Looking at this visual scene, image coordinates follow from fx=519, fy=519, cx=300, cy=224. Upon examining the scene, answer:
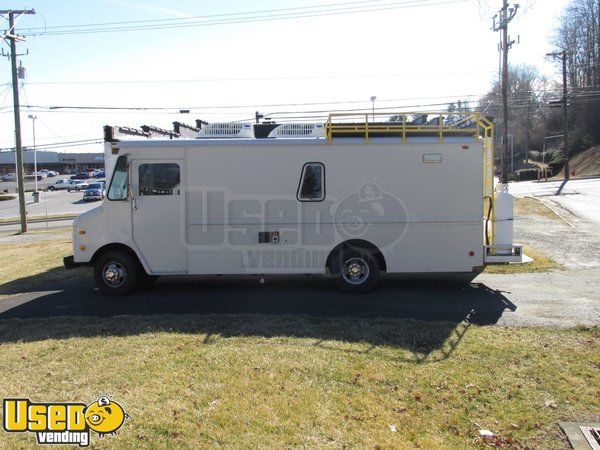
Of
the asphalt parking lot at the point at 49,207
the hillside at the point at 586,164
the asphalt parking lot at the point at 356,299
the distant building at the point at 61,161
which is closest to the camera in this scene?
the asphalt parking lot at the point at 356,299

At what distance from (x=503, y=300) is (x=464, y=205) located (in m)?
1.63

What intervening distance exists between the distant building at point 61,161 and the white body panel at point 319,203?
378 feet

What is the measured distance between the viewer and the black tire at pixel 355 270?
341 inches

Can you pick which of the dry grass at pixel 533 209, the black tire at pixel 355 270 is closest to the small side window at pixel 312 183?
the black tire at pixel 355 270

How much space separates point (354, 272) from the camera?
8.74m

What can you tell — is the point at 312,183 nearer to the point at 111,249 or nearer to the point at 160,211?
the point at 160,211

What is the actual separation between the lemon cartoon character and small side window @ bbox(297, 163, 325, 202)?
16.2ft

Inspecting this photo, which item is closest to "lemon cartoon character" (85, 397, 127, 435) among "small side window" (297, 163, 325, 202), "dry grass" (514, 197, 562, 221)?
"small side window" (297, 163, 325, 202)

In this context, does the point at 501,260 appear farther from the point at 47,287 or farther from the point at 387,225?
the point at 47,287

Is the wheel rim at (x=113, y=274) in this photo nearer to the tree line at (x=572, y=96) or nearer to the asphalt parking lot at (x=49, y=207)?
the asphalt parking lot at (x=49, y=207)

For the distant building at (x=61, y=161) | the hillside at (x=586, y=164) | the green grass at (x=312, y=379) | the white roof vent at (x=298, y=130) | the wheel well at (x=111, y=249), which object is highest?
the distant building at (x=61, y=161)

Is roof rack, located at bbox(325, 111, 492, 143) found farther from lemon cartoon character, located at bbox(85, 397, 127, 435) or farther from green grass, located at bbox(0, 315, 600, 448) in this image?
lemon cartoon character, located at bbox(85, 397, 127, 435)

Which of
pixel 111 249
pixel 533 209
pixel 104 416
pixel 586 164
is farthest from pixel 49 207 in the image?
pixel 586 164

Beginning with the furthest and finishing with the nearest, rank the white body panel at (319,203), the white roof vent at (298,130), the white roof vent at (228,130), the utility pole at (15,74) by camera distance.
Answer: the utility pole at (15,74), the white roof vent at (228,130), the white roof vent at (298,130), the white body panel at (319,203)
